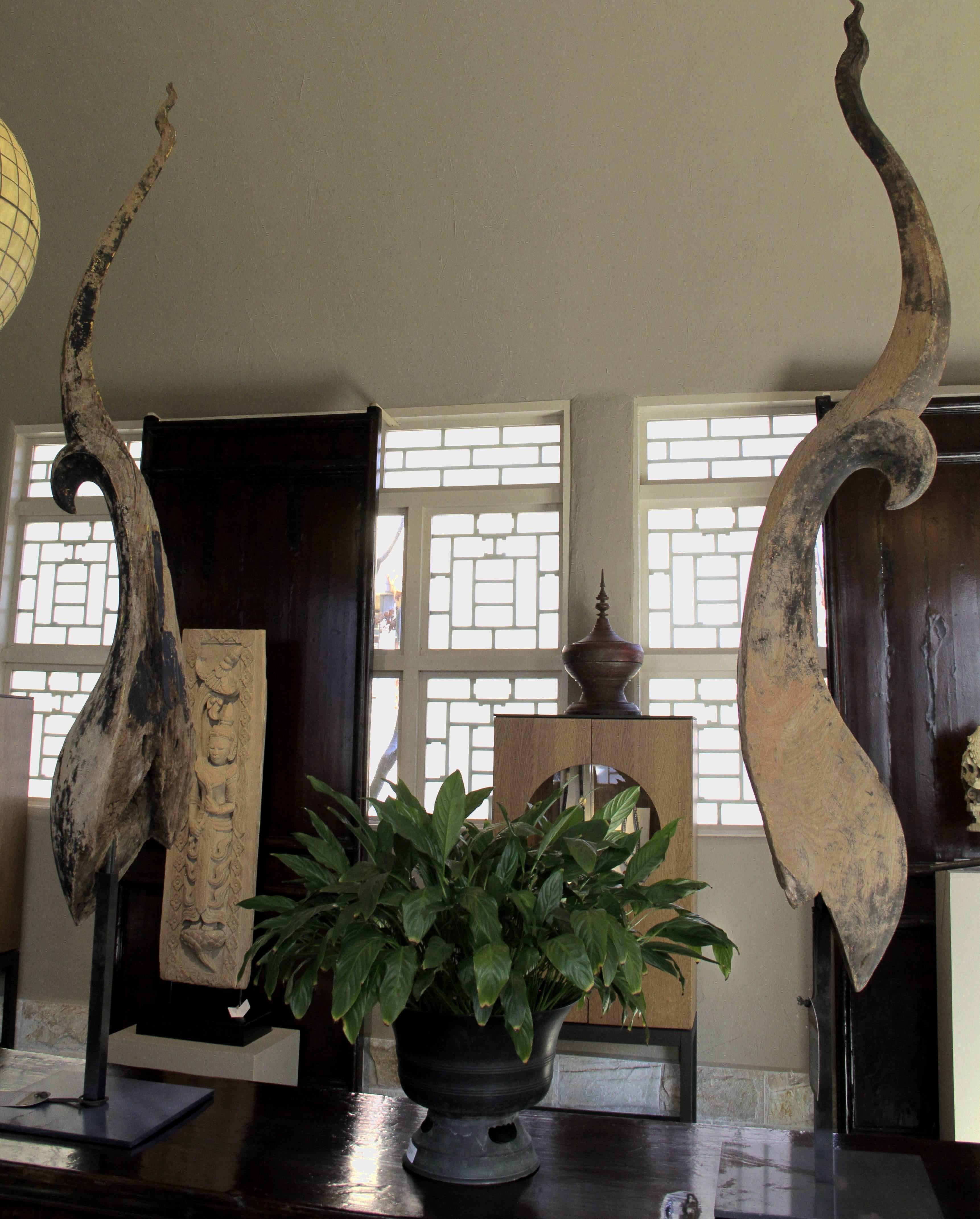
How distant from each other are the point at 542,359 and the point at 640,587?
3.57 ft

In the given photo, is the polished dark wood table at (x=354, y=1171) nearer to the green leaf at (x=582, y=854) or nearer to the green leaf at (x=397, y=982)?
the green leaf at (x=397, y=982)

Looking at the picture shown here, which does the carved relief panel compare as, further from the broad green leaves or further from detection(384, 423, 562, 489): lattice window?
the broad green leaves

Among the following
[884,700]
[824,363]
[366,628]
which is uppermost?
[824,363]

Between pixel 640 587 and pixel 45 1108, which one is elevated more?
pixel 640 587

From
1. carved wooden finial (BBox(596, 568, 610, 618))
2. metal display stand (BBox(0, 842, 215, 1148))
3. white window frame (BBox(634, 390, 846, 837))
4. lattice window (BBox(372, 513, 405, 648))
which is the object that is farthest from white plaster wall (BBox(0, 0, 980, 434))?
metal display stand (BBox(0, 842, 215, 1148))

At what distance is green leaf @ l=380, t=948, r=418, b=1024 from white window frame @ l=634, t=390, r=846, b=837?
297cm

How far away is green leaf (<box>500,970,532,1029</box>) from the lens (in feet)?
3.87

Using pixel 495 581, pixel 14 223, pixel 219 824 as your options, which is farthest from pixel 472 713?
pixel 14 223

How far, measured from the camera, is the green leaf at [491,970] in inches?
45.1

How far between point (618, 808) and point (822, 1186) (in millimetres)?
549

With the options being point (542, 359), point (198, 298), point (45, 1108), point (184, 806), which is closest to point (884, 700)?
point (542, 359)

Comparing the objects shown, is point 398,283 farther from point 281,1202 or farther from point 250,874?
point 281,1202

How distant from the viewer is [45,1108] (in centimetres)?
145

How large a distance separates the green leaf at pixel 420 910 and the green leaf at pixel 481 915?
0.03m
